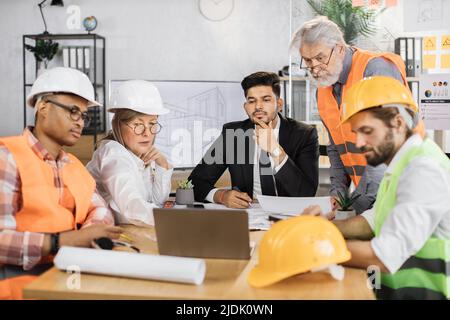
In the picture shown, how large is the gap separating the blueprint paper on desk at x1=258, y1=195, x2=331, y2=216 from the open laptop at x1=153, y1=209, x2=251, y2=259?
711mm

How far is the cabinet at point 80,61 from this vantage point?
5.53m

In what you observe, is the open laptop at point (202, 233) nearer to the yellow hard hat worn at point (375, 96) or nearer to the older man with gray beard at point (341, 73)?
the yellow hard hat worn at point (375, 96)

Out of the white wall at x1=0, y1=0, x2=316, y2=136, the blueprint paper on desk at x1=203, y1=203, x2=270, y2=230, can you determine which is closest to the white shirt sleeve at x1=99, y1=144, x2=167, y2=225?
the blueprint paper on desk at x1=203, y1=203, x2=270, y2=230

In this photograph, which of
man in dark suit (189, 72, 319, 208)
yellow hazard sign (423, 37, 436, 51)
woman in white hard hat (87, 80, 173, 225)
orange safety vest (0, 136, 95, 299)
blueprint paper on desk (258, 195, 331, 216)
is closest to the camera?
orange safety vest (0, 136, 95, 299)

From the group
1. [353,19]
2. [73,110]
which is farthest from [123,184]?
[353,19]

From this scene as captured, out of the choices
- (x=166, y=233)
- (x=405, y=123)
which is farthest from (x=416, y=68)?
(x=166, y=233)

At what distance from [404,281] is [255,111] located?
1.60 metres

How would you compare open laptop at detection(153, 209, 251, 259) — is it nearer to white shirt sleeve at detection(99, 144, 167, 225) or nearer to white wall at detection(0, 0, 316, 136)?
white shirt sleeve at detection(99, 144, 167, 225)

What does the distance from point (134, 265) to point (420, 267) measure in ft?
2.69

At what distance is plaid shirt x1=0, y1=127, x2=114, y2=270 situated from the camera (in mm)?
1665

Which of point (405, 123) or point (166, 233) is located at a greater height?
point (405, 123)
